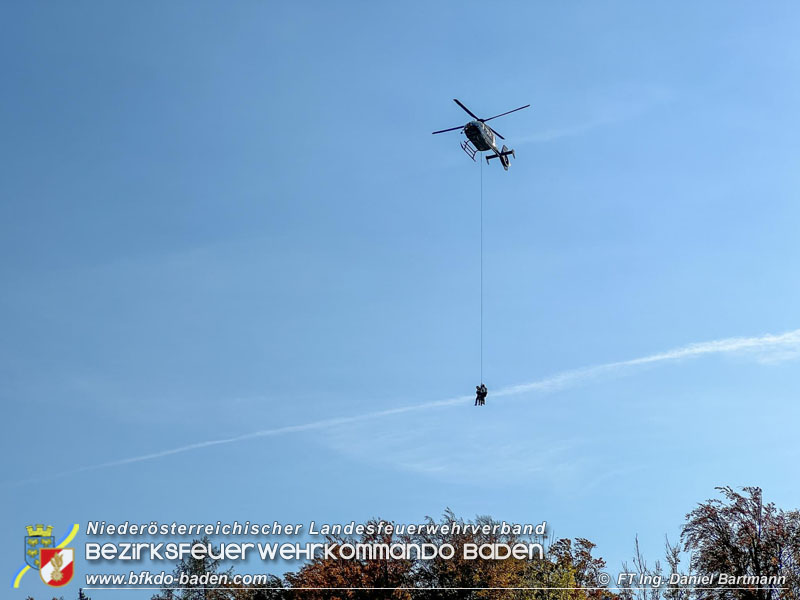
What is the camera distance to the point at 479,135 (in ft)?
204

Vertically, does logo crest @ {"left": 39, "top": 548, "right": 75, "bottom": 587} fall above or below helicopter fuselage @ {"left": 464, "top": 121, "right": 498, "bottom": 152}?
below

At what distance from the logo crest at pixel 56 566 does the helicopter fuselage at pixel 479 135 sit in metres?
33.7

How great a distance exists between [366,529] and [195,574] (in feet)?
80.8

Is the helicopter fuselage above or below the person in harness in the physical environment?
above

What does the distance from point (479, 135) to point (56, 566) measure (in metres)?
35.2

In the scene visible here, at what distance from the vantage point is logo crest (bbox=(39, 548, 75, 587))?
52.5 m

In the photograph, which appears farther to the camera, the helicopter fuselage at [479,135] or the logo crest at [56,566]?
the helicopter fuselage at [479,135]

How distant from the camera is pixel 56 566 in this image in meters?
53.6

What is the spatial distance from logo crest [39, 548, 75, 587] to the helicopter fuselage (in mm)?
33685

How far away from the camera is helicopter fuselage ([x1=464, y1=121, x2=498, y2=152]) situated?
6194 cm

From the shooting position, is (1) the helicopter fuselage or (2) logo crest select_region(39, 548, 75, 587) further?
(1) the helicopter fuselage

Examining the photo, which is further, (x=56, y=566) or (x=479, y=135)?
(x=479, y=135)

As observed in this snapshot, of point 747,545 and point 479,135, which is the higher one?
point 479,135

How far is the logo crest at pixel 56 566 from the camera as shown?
5250 cm
